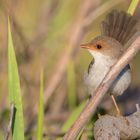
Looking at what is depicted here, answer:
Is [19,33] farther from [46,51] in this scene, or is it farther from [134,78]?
[134,78]

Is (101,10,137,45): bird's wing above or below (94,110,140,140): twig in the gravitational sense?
above

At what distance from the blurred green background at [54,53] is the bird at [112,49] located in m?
0.90

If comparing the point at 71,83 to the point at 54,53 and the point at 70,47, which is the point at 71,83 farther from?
the point at 54,53

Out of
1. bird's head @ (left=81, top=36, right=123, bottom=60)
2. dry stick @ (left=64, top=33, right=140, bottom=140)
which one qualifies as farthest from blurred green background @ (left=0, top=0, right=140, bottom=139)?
dry stick @ (left=64, top=33, right=140, bottom=140)

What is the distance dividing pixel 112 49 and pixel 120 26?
0.62 ft

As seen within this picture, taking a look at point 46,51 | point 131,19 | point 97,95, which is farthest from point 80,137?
point 46,51

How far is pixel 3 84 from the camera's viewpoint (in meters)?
4.47

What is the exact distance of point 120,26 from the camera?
117 inches

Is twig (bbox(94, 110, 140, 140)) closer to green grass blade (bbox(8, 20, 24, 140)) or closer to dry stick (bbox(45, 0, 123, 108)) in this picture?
green grass blade (bbox(8, 20, 24, 140))

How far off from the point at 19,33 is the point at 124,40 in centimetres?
124

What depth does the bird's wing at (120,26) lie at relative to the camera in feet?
9.49

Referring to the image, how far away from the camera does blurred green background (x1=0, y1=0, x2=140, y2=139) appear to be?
4.27 meters

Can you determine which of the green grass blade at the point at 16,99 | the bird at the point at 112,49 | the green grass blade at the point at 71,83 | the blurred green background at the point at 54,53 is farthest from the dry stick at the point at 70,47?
the green grass blade at the point at 16,99

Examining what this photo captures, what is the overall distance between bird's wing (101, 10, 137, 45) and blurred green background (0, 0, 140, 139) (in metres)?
0.92
